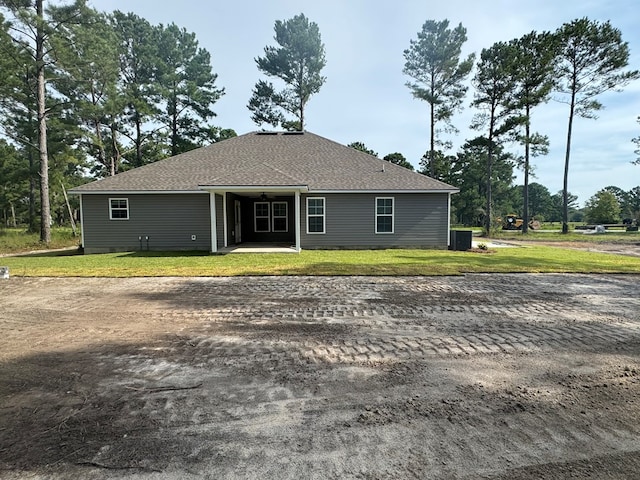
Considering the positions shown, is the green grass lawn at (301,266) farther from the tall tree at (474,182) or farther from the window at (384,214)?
the tall tree at (474,182)

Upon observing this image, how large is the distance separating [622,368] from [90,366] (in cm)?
520

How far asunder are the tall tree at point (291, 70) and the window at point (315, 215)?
55.9 ft

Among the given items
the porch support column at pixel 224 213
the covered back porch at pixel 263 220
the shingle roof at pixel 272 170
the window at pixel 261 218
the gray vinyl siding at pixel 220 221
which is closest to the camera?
the porch support column at pixel 224 213

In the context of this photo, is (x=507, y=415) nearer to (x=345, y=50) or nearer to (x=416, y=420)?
(x=416, y=420)

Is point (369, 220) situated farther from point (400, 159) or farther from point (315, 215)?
point (400, 159)

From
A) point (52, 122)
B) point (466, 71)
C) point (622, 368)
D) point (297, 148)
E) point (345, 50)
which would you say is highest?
point (466, 71)

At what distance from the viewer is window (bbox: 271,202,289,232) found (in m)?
17.2

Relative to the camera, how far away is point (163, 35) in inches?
1164

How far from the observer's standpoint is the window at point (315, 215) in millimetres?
15191

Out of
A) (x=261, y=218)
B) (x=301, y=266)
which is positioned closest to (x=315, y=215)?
(x=261, y=218)

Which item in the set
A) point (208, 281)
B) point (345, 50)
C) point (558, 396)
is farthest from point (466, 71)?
point (558, 396)

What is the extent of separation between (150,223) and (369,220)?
9.57m

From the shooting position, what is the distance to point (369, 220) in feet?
50.2

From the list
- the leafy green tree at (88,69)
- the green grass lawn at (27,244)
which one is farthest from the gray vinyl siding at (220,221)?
the leafy green tree at (88,69)
